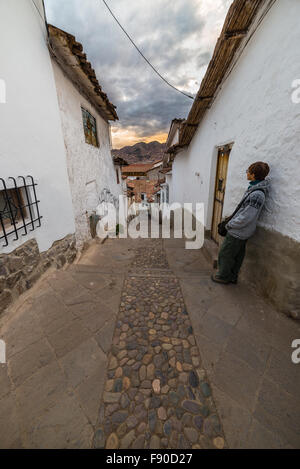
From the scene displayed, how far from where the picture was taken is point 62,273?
3.37 meters

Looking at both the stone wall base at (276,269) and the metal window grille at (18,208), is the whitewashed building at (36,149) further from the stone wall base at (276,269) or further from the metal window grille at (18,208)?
the stone wall base at (276,269)

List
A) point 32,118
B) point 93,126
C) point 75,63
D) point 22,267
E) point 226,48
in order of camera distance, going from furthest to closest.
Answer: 1. point 93,126
2. point 75,63
3. point 226,48
4. point 32,118
5. point 22,267

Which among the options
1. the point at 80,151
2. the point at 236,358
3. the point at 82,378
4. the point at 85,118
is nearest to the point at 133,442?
the point at 82,378

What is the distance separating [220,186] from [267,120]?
200 cm

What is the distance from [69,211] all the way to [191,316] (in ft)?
11.2

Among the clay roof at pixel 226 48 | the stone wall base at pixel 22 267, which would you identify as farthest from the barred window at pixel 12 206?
the clay roof at pixel 226 48

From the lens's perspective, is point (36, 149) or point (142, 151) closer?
point (36, 149)

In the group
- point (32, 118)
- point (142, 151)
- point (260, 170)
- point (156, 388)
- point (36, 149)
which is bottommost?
point (156, 388)

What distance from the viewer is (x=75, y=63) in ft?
12.4

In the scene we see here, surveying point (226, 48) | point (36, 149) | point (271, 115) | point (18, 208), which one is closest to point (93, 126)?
point (36, 149)

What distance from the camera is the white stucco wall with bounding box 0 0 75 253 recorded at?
7.59 feet

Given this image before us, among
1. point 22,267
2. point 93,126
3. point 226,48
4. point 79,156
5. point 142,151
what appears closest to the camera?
point 22,267

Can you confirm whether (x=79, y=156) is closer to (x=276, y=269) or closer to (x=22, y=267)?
(x=22, y=267)
